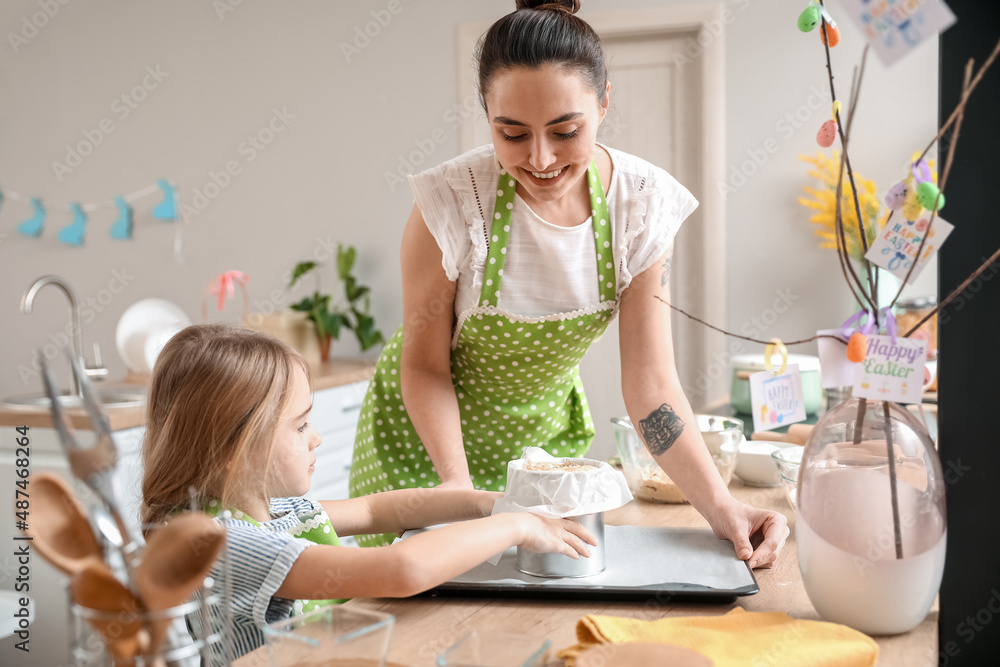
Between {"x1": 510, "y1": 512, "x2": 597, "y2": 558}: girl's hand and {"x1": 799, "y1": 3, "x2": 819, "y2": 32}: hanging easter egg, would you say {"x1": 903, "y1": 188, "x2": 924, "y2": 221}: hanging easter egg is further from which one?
{"x1": 510, "y1": 512, "x2": 597, "y2": 558}: girl's hand

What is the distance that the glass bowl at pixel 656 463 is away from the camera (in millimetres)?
1281

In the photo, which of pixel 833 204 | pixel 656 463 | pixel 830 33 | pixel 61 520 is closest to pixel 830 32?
pixel 830 33

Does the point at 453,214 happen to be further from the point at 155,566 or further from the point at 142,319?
the point at 142,319

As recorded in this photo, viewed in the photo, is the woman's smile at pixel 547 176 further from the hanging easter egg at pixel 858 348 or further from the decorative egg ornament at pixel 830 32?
the hanging easter egg at pixel 858 348

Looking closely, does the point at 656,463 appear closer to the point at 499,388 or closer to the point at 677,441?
the point at 677,441

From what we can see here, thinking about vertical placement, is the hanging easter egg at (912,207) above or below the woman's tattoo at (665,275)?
above

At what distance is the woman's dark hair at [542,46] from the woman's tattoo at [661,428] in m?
0.47

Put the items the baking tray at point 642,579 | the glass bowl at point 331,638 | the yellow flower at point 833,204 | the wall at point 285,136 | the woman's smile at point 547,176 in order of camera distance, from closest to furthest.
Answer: the glass bowl at point 331,638
the baking tray at point 642,579
the woman's smile at point 547,176
the yellow flower at point 833,204
the wall at point 285,136

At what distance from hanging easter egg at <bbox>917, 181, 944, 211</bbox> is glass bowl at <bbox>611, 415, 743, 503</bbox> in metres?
0.62

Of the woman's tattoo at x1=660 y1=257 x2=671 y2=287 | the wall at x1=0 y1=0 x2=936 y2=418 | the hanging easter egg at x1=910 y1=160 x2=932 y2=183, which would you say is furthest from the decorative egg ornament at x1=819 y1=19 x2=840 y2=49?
the wall at x1=0 y1=0 x2=936 y2=418

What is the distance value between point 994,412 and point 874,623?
0.24 m

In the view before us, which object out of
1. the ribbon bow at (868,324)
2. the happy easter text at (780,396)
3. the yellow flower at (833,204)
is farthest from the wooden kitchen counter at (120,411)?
the yellow flower at (833,204)

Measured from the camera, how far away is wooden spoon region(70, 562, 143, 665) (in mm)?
509

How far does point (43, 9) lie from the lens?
3.83m
